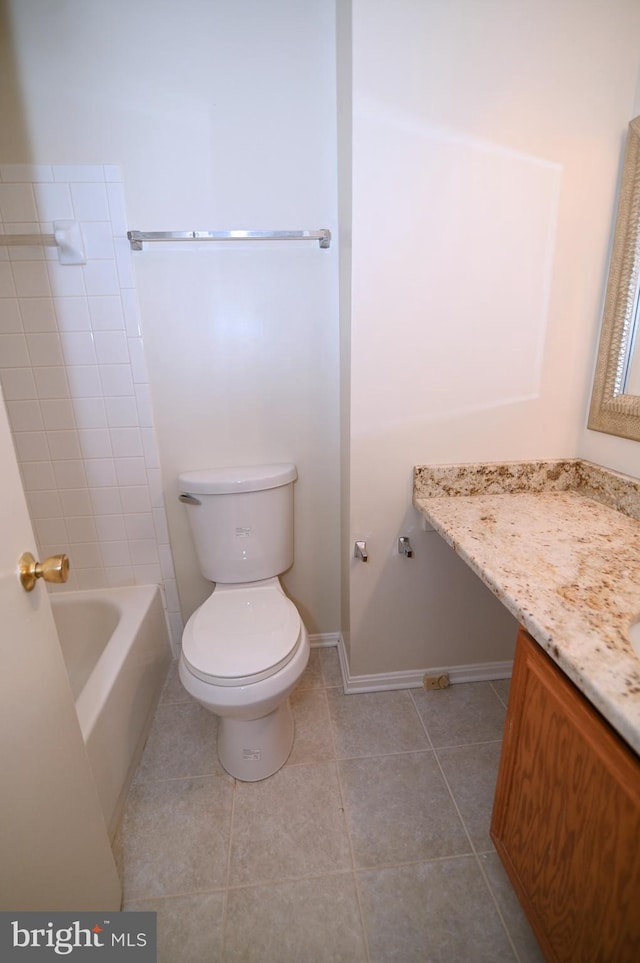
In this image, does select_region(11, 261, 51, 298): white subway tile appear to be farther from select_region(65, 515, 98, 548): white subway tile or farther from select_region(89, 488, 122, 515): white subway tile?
select_region(65, 515, 98, 548): white subway tile

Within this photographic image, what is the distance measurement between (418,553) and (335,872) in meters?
0.90

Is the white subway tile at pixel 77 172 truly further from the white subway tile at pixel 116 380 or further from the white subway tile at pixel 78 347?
the white subway tile at pixel 116 380

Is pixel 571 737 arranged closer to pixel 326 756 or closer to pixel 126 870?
pixel 326 756

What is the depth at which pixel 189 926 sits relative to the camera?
0.96m

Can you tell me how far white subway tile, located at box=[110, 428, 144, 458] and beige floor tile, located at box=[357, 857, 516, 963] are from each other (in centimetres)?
145

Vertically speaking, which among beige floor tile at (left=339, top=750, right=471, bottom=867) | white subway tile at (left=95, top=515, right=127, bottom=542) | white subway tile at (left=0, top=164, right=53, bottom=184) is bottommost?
beige floor tile at (left=339, top=750, right=471, bottom=867)

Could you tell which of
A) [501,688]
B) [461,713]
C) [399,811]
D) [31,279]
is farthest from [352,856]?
[31,279]

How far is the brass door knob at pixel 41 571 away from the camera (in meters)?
0.67

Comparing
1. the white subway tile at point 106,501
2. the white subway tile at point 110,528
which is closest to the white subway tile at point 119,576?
the white subway tile at point 110,528

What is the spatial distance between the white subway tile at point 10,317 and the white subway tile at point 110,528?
0.70 metres

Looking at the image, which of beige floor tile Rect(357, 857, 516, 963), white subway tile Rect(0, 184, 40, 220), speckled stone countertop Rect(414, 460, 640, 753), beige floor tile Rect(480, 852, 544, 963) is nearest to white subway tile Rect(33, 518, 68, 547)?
white subway tile Rect(0, 184, 40, 220)

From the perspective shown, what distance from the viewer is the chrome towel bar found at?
128cm

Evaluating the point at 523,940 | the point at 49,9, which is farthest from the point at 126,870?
the point at 49,9

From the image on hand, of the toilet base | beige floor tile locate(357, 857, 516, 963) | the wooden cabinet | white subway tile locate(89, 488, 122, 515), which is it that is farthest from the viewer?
white subway tile locate(89, 488, 122, 515)
